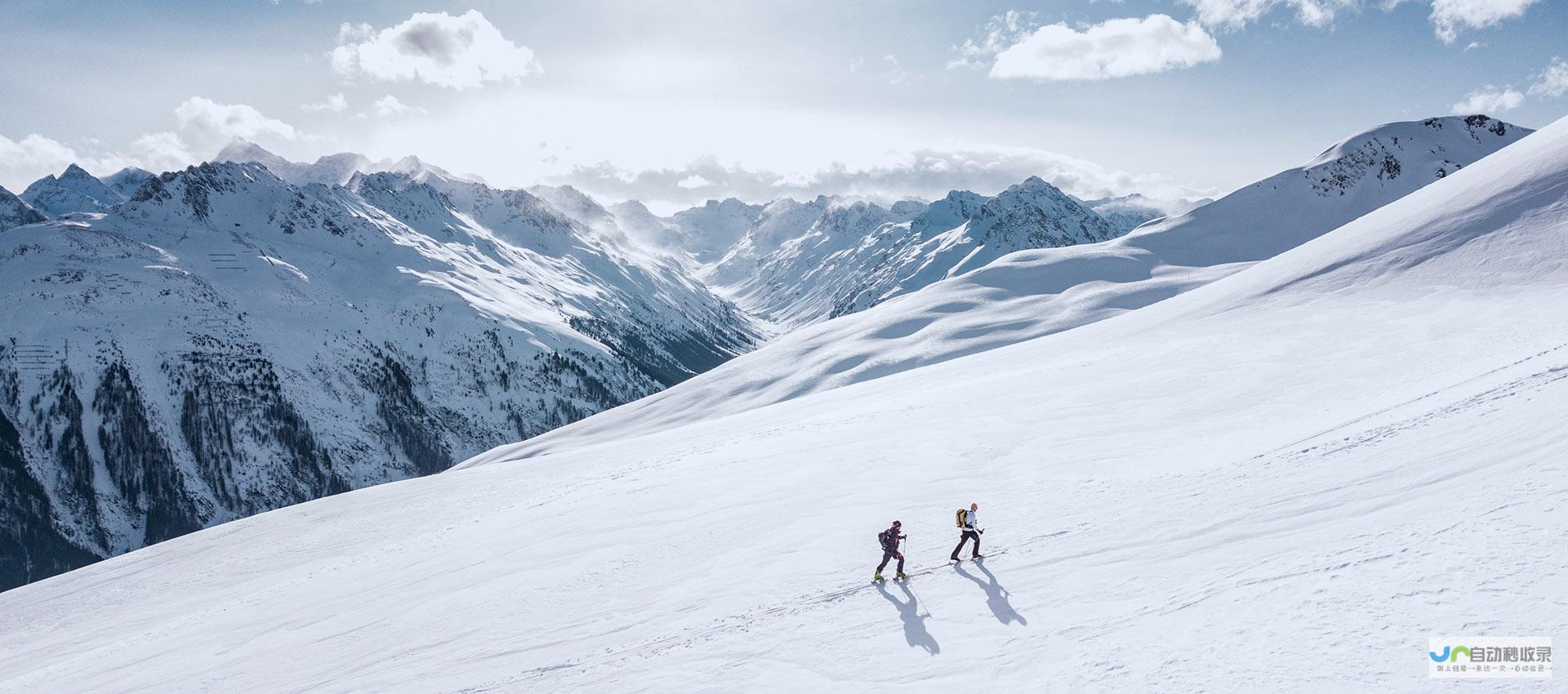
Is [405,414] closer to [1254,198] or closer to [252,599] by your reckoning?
[252,599]

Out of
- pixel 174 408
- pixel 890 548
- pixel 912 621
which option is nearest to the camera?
pixel 912 621

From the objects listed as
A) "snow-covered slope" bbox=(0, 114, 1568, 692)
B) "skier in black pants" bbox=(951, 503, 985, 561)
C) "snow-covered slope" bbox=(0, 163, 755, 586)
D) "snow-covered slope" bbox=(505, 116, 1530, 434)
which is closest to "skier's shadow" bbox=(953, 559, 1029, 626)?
"snow-covered slope" bbox=(0, 114, 1568, 692)

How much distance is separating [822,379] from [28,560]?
149m

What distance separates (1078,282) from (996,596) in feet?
317

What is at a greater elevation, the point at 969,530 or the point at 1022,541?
the point at 969,530

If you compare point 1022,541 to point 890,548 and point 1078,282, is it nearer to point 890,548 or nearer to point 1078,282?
point 890,548

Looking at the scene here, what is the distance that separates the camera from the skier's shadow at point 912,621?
44.8ft

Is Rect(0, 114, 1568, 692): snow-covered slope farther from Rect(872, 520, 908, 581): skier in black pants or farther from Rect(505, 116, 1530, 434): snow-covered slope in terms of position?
Rect(505, 116, 1530, 434): snow-covered slope

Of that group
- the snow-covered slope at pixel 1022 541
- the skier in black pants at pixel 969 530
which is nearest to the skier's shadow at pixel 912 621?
the snow-covered slope at pixel 1022 541

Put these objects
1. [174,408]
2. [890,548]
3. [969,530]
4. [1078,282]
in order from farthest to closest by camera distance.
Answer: [174,408] < [1078,282] < [969,530] < [890,548]

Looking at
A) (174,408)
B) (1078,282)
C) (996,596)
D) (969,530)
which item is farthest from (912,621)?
(174,408)

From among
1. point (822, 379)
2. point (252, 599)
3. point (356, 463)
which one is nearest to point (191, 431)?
point (356, 463)

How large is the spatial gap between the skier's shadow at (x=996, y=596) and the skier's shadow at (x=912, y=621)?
1282mm

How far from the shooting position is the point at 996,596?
48.8 ft
